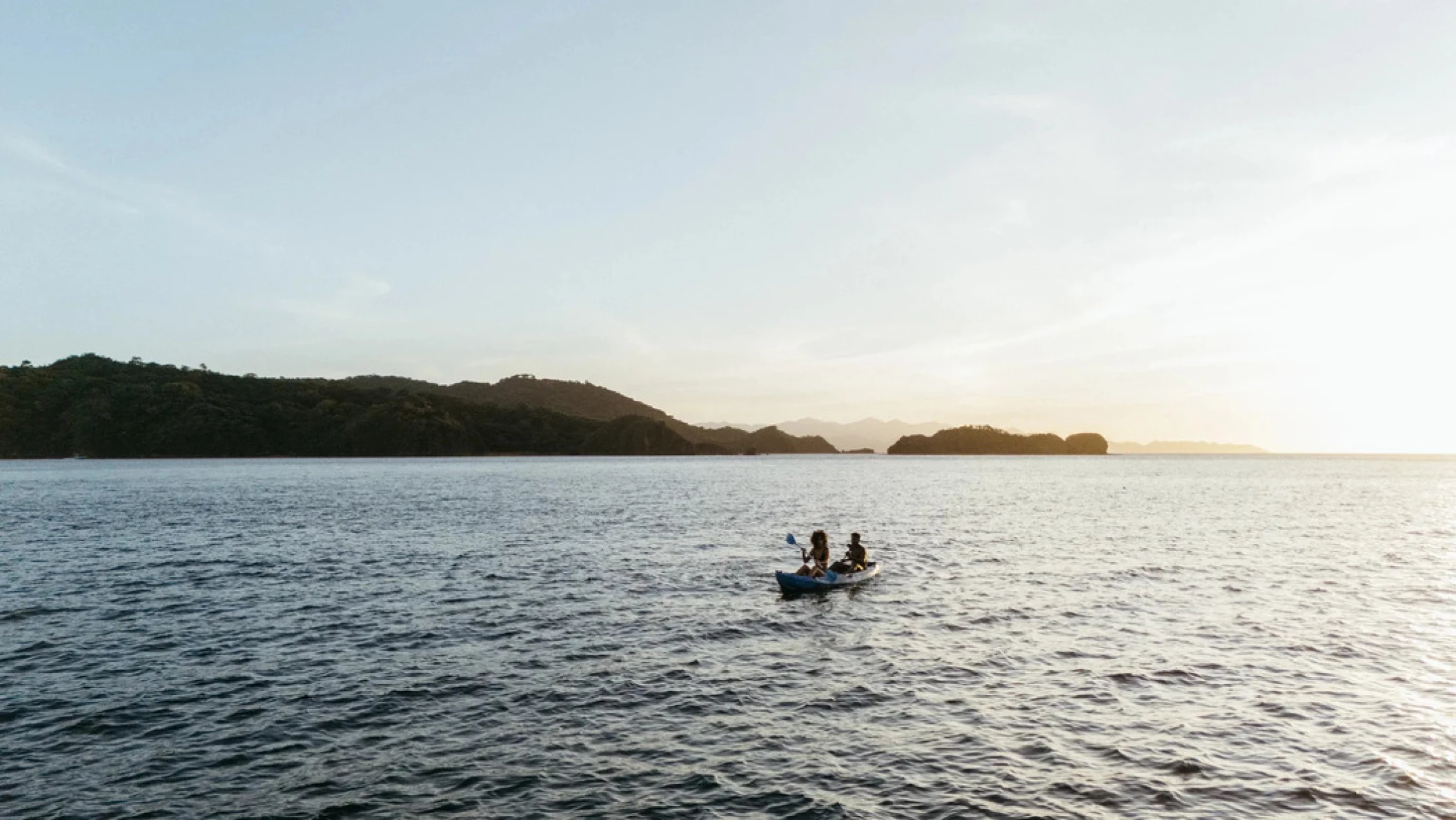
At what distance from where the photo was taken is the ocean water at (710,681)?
15.4 m

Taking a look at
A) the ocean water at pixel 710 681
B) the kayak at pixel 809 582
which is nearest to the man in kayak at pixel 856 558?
the kayak at pixel 809 582

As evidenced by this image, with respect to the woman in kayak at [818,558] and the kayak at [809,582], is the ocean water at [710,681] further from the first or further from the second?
the woman in kayak at [818,558]

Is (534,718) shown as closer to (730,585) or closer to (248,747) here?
(248,747)

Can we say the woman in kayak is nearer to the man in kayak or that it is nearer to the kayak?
the kayak

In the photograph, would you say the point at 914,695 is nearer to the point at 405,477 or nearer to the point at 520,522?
the point at 520,522

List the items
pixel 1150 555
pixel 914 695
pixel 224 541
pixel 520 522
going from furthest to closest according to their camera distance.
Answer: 1. pixel 520 522
2. pixel 224 541
3. pixel 1150 555
4. pixel 914 695

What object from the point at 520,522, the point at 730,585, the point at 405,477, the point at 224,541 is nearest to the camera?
the point at 730,585

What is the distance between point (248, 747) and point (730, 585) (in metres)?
24.0

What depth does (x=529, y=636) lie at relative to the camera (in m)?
27.8

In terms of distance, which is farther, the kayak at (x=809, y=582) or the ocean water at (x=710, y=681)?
the kayak at (x=809, y=582)


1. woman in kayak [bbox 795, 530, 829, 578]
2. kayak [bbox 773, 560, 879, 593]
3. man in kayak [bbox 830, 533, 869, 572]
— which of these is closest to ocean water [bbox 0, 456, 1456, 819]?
kayak [bbox 773, 560, 879, 593]

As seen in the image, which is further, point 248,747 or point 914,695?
point 914,695

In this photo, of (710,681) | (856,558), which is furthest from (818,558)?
Result: (710,681)

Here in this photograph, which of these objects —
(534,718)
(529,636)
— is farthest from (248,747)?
(529,636)
